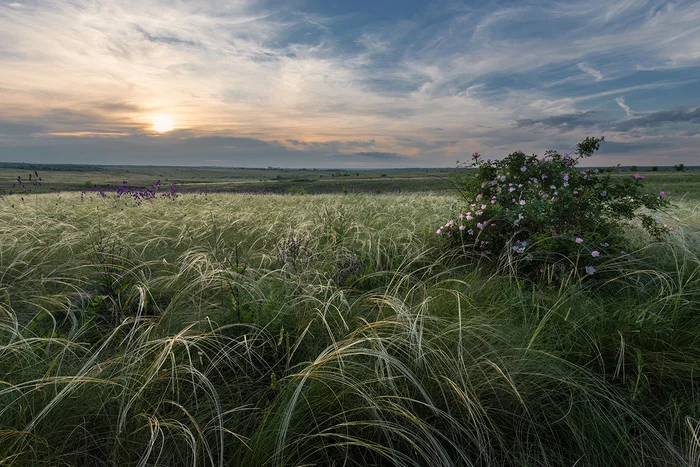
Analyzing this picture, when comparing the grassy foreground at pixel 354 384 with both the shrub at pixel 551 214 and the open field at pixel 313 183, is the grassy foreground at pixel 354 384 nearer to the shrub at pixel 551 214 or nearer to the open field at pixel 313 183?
the shrub at pixel 551 214

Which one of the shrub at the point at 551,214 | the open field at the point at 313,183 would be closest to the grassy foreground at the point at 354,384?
the shrub at the point at 551,214

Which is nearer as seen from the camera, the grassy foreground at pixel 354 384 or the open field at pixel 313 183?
the grassy foreground at pixel 354 384

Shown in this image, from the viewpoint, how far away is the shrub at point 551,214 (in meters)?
3.82

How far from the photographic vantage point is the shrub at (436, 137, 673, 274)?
382cm

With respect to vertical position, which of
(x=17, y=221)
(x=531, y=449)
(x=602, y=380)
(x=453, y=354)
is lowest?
(x=531, y=449)

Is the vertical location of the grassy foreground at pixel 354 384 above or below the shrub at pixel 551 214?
below

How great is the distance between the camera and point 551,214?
413 centimetres

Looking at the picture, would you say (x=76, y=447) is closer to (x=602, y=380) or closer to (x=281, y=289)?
(x=281, y=289)

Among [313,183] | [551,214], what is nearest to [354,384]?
[551,214]

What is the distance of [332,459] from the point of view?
5.67ft

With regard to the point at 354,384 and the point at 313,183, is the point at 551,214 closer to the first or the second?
the point at 354,384

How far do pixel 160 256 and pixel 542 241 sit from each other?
4.31 metres

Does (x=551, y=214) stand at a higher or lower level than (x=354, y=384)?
higher

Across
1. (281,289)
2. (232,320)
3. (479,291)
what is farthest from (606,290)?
(232,320)
